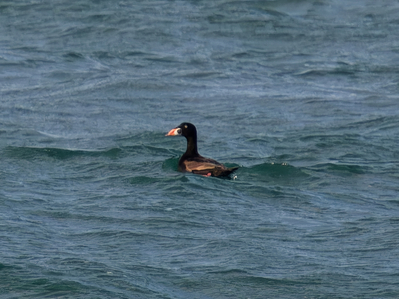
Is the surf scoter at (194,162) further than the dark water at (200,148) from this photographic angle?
Yes

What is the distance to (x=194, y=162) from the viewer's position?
11992 mm

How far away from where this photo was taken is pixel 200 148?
13438mm

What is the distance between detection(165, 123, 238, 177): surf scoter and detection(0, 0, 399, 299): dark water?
17 cm

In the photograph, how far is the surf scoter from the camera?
11.6m

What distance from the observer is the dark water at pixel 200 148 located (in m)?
8.41

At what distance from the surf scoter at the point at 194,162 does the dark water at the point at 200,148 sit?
0.17m

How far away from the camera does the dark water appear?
841cm

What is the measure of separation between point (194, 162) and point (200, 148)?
1.46 meters

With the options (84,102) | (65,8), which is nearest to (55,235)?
(84,102)

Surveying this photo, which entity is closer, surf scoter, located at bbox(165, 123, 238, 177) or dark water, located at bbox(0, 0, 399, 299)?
dark water, located at bbox(0, 0, 399, 299)

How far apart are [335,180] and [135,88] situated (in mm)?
5892

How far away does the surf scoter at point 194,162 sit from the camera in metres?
11.6

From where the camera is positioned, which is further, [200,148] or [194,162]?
[200,148]

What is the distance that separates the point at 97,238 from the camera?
9148 mm
